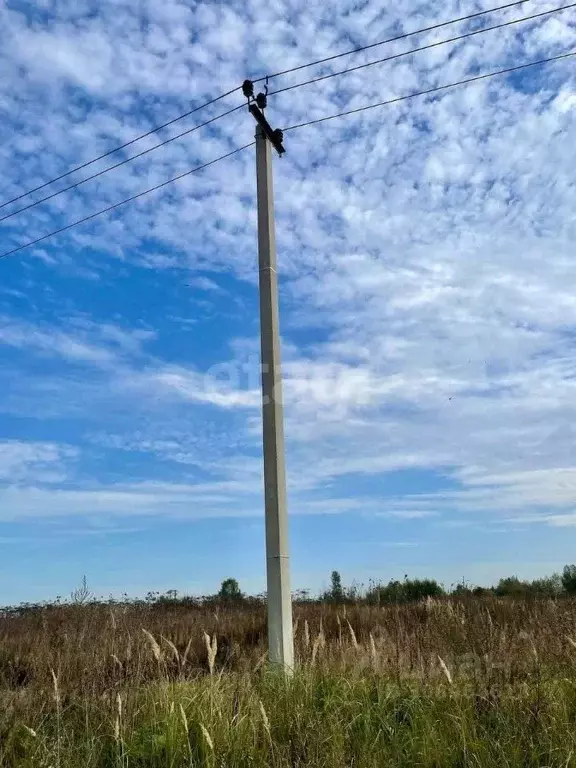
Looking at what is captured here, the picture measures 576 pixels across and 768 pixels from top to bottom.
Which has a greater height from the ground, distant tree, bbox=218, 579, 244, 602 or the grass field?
distant tree, bbox=218, 579, 244, 602

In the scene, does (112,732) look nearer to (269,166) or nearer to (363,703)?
(363,703)

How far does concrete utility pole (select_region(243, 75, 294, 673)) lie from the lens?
6613 millimetres

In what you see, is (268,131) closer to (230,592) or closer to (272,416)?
(272,416)

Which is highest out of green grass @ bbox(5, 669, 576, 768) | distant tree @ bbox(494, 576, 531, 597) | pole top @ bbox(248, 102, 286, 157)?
pole top @ bbox(248, 102, 286, 157)

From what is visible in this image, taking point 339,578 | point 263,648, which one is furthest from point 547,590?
point 263,648

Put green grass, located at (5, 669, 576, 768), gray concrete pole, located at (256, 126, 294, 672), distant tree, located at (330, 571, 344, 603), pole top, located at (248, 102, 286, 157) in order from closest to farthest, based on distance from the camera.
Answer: green grass, located at (5, 669, 576, 768) < gray concrete pole, located at (256, 126, 294, 672) < pole top, located at (248, 102, 286, 157) < distant tree, located at (330, 571, 344, 603)

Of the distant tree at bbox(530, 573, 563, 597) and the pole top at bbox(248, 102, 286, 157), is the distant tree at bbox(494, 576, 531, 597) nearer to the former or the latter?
the distant tree at bbox(530, 573, 563, 597)

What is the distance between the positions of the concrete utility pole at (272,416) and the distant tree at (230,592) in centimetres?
1171

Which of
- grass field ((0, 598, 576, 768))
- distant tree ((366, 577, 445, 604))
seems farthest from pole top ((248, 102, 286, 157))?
distant tree ((366, 577, 445, 604))

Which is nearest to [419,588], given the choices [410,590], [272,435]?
[410,590]

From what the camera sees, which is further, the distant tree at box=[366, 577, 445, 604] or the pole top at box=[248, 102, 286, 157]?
the distant tree at box=[366, 577, 445, 604]

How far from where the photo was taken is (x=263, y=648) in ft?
28.6

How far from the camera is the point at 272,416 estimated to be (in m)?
7.05

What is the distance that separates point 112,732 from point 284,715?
3.70ft
